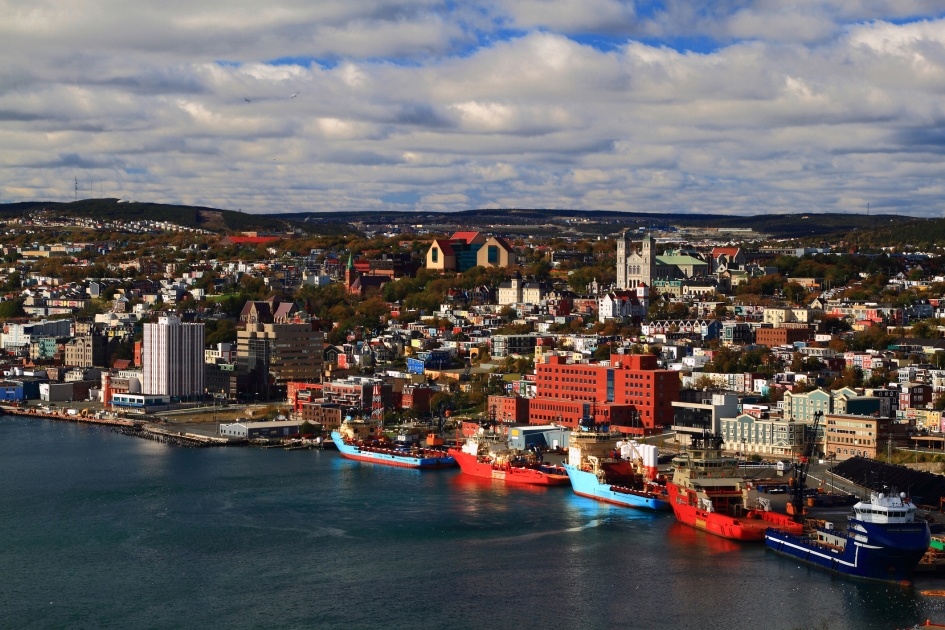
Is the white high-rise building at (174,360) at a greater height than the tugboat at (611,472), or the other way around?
Answer: the white high-rise building at (174,360)

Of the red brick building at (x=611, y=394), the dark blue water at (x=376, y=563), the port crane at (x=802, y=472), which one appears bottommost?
the dark blue water at (x=376, y=563)

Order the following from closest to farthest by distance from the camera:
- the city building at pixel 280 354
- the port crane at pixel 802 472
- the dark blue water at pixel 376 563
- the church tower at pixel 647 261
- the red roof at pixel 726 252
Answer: the dark blue water at pixel 376 563, the port crane at pixel 802 472, the city building at pixel 280 354, the church tower at pixel 647 261, the red roof at pixel 726 252

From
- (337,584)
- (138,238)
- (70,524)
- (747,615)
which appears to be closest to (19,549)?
(70,524)

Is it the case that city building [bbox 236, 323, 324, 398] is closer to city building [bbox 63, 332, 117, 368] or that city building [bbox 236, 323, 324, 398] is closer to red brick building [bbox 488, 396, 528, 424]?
city building [bbox 63, 332, 117, 368]

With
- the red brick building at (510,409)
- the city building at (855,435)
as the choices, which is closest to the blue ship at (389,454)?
the red brick building at (510,409)

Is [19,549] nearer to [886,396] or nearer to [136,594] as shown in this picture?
[136,594]

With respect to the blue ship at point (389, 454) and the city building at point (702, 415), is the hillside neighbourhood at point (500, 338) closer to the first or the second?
the city building at point (702, 415)
